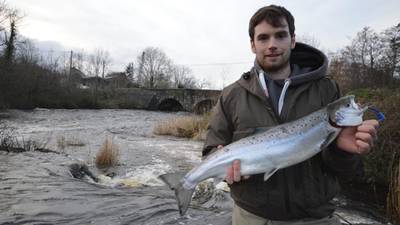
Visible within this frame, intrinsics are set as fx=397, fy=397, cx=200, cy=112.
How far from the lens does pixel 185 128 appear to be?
25016mm

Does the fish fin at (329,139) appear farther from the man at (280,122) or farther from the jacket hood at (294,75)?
the jacket hood at (294,75)

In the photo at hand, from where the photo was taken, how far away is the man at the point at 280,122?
285 centimetres

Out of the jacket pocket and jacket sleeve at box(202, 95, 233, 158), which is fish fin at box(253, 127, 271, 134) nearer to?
the jacket pocket

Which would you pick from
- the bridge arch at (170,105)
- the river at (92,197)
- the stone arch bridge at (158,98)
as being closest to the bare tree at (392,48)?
the river at (92,197)

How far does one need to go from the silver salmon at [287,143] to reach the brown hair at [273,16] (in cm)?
79

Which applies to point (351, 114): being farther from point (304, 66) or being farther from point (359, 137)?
point (304, 66)

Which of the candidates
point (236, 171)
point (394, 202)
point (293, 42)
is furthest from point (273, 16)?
point (394, 202)

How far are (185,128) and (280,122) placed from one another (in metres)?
22.1

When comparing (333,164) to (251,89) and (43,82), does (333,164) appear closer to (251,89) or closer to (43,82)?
(251,89)

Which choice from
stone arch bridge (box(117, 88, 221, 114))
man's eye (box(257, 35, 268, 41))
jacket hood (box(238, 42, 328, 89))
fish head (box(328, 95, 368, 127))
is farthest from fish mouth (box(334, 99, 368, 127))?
stone arch bridge (box(117, 88, 221, 114))

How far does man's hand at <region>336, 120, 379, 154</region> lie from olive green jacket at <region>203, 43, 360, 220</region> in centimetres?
8

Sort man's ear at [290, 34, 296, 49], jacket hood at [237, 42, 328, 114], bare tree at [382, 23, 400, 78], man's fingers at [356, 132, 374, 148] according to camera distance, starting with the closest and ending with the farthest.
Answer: man's fingers at [356, 132, 374, 148] → jacket hood at [237, 42, 328, 114] → man's ear at [290, 34, 296, 49] → bare tree at [382, 23, 400, 78]

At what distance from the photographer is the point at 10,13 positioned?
1876 inches

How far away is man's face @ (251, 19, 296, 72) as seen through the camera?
121 inches
